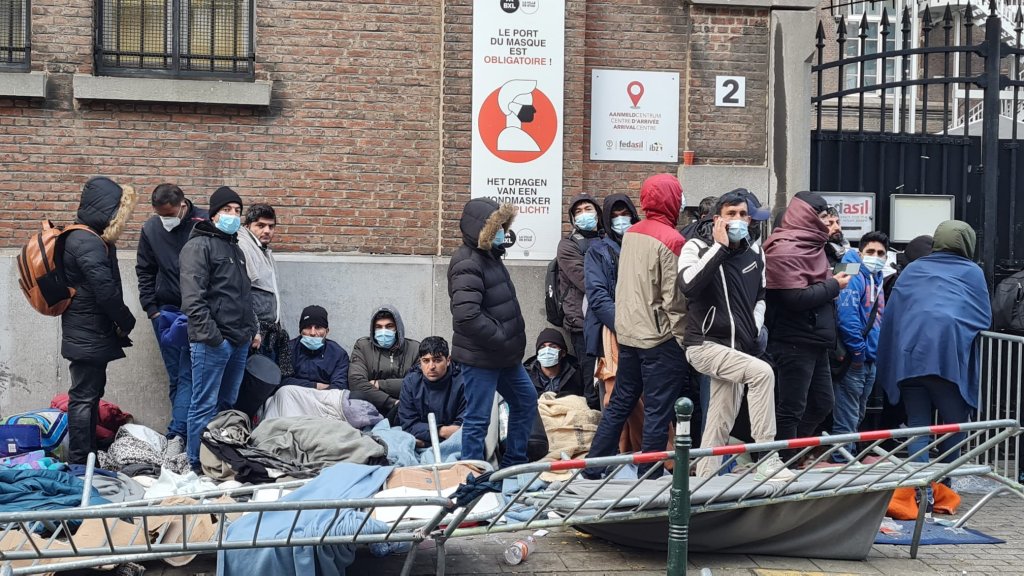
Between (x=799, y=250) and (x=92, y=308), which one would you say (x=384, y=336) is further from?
(x=799, y=250)

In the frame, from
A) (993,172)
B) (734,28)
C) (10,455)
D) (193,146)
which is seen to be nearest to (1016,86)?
(993,172)

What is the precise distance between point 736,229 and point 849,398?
2131 mm

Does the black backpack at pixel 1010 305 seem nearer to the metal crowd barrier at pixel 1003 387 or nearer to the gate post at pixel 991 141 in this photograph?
the metal crowd barrier at pixel 1003 387

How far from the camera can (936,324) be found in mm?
8406

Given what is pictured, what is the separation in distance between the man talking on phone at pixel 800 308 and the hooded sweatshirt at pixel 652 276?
0.78 metres

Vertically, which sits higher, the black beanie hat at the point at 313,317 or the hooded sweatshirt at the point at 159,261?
the hooded sweatshirt at the point at 159,261

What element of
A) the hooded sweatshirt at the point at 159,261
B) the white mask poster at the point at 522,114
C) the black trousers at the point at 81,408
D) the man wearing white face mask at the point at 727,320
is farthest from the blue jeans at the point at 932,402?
the black trousers at the point at 81,408

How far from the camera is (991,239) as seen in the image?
1032cm

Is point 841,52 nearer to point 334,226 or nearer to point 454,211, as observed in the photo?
point 454,211

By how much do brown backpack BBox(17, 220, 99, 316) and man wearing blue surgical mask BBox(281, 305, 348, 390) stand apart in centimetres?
172

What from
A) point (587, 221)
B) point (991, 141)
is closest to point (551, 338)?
point (587, 221)

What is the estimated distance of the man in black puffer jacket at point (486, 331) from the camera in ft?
24.8

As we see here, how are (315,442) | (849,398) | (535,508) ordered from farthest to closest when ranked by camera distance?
(849,398), (315,442), (535,508)

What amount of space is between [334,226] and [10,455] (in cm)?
312
